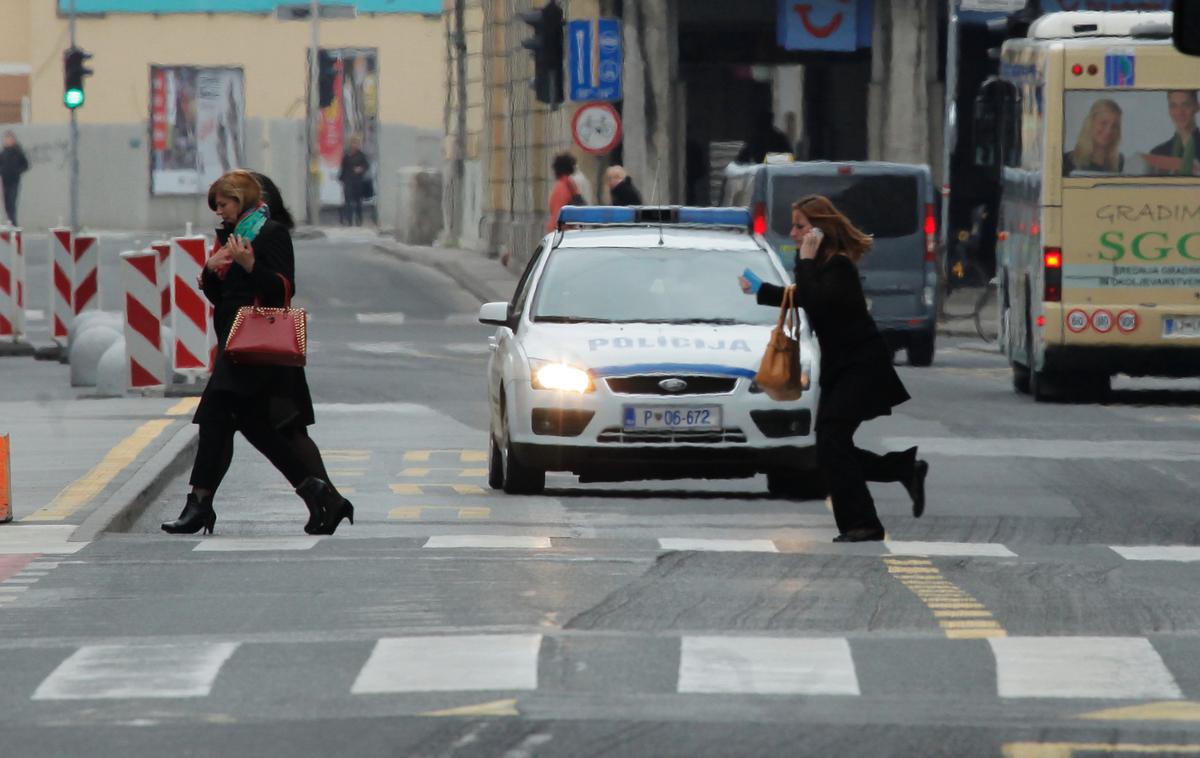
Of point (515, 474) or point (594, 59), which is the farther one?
point (594, 59)

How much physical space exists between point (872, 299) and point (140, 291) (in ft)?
27.0

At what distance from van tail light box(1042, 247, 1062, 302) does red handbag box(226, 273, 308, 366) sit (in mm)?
11155

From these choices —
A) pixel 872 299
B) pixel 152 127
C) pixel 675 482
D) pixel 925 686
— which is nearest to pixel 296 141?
pixel 152 127

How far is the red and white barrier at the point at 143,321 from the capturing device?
22.0m

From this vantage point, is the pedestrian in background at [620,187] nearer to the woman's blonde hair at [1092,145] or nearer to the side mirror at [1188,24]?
the woman's blonde hair at [1092,145]

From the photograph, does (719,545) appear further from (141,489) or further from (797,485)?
(141,489)

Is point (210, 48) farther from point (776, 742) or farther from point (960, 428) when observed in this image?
point (776, 742)

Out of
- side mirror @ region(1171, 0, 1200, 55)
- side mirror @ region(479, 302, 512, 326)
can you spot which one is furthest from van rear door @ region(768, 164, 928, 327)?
side mirror @ region(1171, 0, 1200, 55)

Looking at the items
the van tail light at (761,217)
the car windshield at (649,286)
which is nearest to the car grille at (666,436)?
the car windshield at (649,286)

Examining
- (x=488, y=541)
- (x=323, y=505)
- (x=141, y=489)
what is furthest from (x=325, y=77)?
(x=488, y=541)

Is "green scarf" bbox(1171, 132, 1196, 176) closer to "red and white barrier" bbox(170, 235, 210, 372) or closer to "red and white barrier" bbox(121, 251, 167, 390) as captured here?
"red and white barrier" bbox(170, 235, 210, 372)

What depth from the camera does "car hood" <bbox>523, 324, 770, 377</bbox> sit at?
1514 cm

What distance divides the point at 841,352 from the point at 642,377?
6.59 ft

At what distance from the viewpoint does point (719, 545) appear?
12.8 meters
